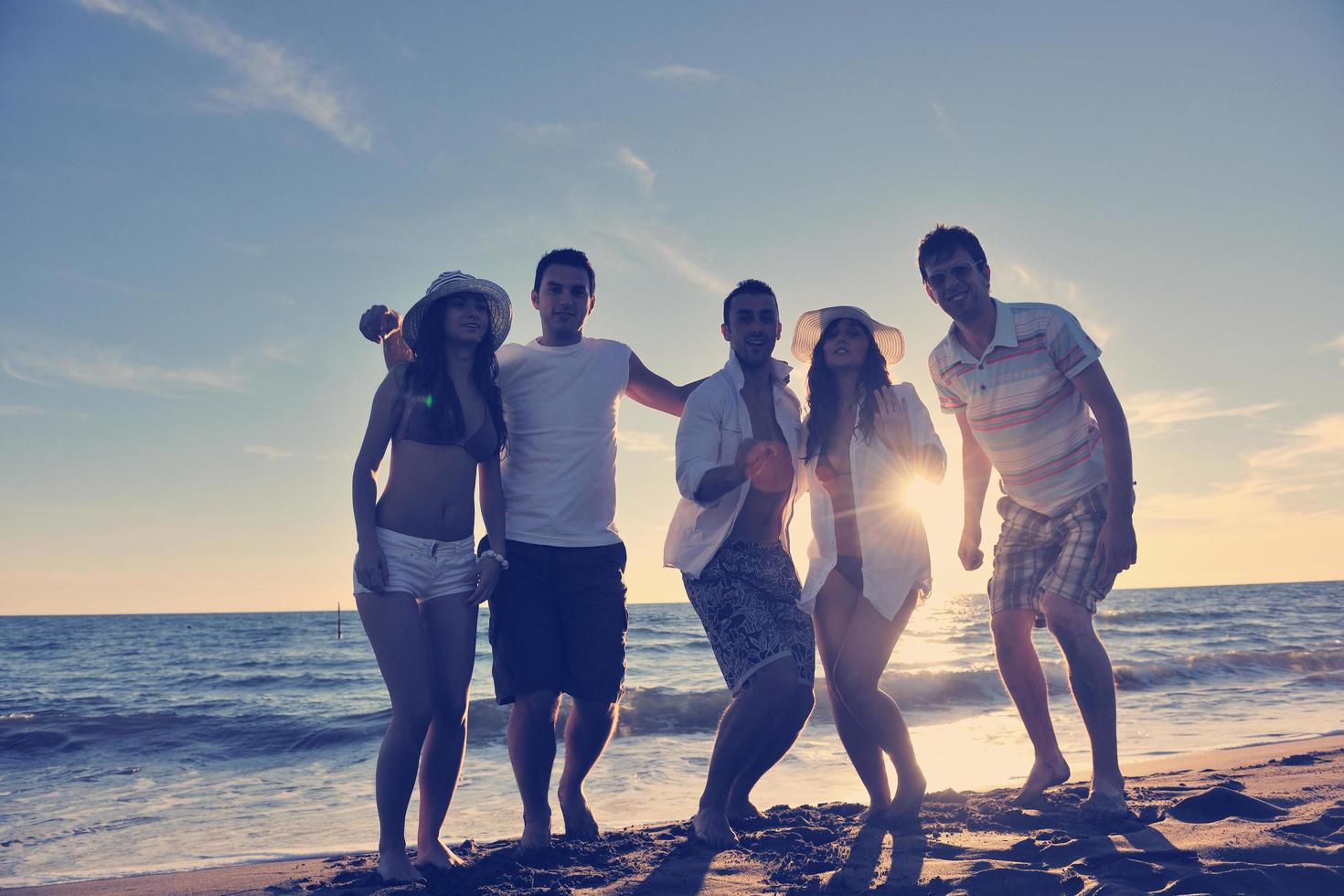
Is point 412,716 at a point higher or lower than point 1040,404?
lower

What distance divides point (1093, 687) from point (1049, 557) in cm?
58

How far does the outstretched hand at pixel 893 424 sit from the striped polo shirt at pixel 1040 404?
1.40 feet

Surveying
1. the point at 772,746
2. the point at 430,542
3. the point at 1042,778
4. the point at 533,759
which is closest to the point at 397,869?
the point at 533,759

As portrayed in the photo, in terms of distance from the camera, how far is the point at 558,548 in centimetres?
378

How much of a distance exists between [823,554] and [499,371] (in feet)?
5.34

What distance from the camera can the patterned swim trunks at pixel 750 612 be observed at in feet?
11.9

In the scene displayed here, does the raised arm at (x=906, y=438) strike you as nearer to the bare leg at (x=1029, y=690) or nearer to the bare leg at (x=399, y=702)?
the bare leg at (x=1029, y=690)

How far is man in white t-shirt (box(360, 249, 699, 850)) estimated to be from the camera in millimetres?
3650

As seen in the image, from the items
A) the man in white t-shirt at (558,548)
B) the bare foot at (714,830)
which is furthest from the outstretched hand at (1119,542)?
the man in white t-shirt at (558,548)

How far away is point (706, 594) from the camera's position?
3.73m

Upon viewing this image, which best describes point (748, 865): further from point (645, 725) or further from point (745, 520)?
point (645, 725)

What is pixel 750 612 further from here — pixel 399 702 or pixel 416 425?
pixel 416 425

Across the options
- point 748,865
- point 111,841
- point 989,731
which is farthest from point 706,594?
point 989,731

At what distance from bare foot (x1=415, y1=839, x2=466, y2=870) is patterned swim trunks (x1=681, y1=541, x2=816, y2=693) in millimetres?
1253
